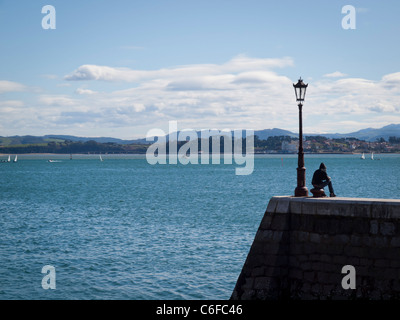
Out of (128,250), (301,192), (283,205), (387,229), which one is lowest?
(128,250)

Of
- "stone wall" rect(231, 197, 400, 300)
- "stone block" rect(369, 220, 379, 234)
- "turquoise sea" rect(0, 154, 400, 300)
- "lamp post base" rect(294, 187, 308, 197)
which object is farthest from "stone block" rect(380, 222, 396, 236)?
"turquoise sea" rect(0, 154, 400, 300)

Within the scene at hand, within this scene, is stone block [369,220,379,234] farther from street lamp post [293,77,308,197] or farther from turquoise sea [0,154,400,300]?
turquoise sea [0,154,400,300]

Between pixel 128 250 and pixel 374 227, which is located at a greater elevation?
pixel 374 227

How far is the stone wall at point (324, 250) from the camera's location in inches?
520

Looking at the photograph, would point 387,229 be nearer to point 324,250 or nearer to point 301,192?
point 324,250

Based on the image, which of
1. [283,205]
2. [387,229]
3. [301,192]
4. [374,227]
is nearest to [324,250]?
[374,227]

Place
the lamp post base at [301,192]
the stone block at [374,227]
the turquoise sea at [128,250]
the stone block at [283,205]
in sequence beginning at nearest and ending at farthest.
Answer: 1. the stone block at [374,227]
2. the stone block at [283,205]
3. the lamp post base at [301,192]
4. the turquoise sea at [128,250]

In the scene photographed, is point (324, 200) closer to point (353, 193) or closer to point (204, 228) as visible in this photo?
point (204, 228)

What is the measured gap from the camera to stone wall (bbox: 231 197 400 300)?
520 inches

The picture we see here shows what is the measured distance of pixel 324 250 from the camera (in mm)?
13953

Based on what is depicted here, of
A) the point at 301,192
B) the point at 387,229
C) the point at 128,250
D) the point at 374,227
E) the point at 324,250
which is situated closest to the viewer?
the point at 387,229

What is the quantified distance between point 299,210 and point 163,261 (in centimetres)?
1153

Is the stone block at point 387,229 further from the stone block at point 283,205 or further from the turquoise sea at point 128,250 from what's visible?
the turquoise sea at point 128,250

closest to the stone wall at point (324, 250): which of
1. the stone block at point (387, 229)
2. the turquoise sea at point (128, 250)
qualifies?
the stone block at point (387, 229)
